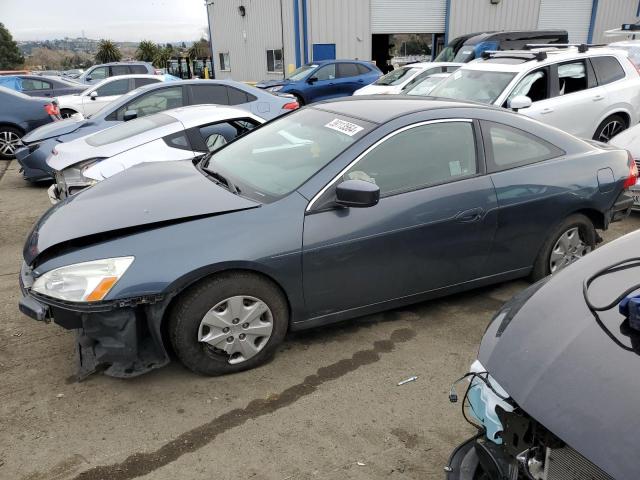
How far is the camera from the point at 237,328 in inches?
122

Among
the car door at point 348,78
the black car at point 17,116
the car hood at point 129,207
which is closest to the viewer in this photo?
the car hood at point 129,207

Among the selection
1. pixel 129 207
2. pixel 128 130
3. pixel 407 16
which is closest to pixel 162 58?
pixel 407 16

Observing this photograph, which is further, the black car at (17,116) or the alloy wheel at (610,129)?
the black car at (17,116)

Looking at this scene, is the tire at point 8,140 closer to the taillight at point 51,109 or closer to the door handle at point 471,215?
the taillight at point 51,109

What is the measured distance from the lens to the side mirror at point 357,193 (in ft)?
10.0

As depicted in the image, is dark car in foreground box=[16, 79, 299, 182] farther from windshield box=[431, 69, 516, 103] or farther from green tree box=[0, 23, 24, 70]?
green tree box=[0, 23, 24, 70]

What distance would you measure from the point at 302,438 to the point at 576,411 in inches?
61.0

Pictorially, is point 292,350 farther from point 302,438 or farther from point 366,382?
point 302,438

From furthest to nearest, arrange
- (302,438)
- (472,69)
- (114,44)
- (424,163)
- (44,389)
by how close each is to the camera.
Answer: (114,44)
(472,69)
(424,163)
(44,389)
(302,438)

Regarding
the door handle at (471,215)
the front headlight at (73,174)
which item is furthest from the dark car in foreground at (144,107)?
the door handle at (471,215)

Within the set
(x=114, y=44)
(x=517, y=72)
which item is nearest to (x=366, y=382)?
(x=517, y=72)

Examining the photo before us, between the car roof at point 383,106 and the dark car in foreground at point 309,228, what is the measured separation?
0.07ft

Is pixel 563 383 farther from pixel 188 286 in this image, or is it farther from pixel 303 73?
pixel 303 73

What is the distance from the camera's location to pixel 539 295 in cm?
206
